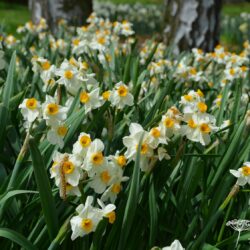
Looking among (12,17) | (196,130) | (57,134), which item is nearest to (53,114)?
(57,134)

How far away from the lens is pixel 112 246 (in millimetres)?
1539

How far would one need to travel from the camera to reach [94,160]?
139cm

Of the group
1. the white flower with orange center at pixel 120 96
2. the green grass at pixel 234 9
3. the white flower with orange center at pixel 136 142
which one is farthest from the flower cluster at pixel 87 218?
the green grass at pixel 234 9

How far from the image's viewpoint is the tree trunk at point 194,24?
5062 millimetres

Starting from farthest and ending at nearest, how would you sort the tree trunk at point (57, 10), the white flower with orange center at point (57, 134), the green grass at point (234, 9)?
the green grass at point (234, 9), the tree trunk at point (57, 10), the white flower with orange center at point (57, 134)

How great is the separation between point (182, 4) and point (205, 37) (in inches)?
15.3

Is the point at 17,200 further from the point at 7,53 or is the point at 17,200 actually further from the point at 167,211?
the point at 7,53

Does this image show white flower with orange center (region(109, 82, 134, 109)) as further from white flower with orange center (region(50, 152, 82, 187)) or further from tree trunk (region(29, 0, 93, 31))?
tree trunk (region(29, 0, 93, 31))

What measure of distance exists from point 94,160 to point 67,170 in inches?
2.9

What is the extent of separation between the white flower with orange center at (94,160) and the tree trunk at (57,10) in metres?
4.56

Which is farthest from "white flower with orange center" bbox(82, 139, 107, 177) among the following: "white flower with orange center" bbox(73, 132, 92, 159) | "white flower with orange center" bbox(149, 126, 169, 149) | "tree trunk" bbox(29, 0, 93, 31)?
"tree trunk" bbox(29, 0, 93, 31)

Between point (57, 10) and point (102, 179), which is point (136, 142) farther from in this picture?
point (57, 10)

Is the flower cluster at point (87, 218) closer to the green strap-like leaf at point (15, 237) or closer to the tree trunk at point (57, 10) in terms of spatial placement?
the green strap-like leaf at point (15, 237)

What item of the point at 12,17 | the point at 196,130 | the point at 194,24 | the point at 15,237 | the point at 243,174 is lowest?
the point at 12,17
